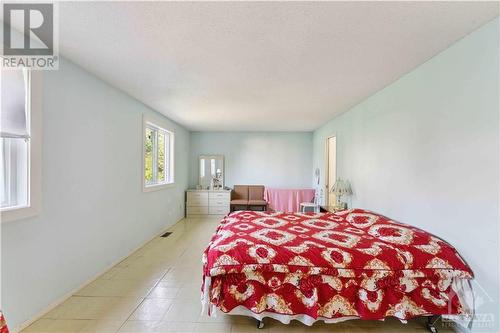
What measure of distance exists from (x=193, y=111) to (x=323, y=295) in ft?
11.4

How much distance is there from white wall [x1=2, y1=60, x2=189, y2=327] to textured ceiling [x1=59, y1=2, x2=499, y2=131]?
15.6 inches

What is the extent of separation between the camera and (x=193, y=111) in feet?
13.8

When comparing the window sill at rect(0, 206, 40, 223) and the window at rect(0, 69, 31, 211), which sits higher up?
the window at rect(0, 69, 31, 211)

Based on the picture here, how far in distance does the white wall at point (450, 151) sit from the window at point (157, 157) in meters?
3.55

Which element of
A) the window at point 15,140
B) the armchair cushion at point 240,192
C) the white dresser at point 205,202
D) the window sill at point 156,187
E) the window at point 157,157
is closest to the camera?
the window at point 15,140

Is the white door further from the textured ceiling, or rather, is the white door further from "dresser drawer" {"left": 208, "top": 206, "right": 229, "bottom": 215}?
"dresser drawer" {"left": 208, "top": 206, "right": 229, "bottom": 215}

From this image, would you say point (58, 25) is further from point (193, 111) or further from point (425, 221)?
point (425, 221)

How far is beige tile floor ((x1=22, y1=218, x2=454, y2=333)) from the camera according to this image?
1.91m

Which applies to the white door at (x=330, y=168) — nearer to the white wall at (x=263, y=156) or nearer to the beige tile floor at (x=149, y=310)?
the white wall at (x=263, y=156)

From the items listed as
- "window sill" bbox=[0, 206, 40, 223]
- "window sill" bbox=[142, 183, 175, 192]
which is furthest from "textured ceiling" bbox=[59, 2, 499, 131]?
"window sill" bbox=[142, 183, 175, 192]

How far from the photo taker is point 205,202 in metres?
6.04

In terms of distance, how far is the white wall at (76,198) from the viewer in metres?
1.85

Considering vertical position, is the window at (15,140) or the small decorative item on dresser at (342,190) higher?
the window at (15,140)

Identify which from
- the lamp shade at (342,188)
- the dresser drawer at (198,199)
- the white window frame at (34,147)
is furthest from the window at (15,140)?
the dresser drawer at (198,199)
